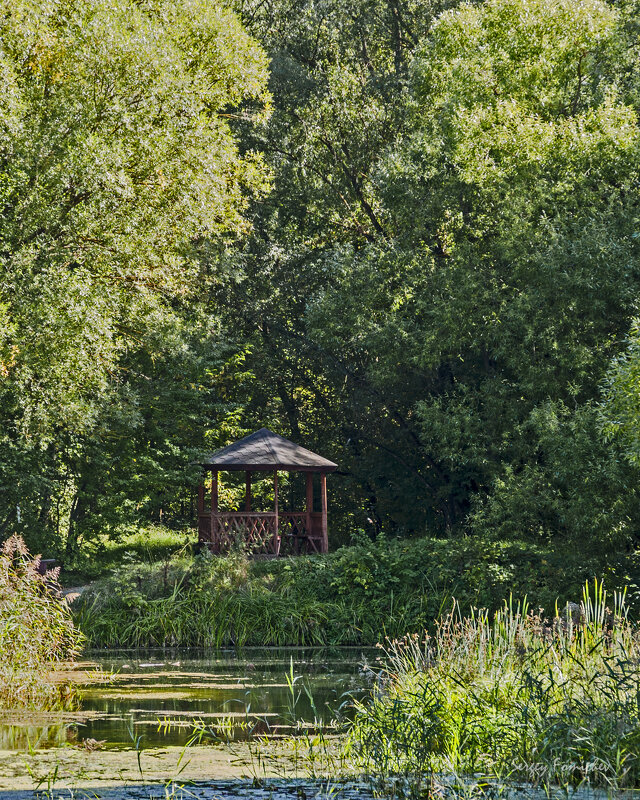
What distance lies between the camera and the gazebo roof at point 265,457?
21828 mm

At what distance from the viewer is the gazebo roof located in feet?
71.6

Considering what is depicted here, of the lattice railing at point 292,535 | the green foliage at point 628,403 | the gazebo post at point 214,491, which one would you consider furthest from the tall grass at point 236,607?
the green foliage at point 628,403

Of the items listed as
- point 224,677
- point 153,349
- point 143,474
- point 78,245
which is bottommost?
point 224,677

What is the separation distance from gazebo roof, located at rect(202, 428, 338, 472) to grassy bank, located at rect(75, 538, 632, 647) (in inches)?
108

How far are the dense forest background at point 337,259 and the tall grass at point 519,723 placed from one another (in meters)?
6.95

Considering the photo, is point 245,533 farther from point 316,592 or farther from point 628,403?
point 628,403

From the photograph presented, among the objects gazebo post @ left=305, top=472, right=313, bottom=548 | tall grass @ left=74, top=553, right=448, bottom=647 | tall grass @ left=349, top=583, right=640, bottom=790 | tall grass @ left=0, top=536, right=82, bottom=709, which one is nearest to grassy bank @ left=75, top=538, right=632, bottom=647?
tall grass @ left=74, top=553, right=448, bottom=647

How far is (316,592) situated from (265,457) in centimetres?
419

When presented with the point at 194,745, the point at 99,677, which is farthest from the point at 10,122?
the point at 194,745

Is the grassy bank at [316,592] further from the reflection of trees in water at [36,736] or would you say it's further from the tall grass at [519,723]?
the tall grass at [519,723]

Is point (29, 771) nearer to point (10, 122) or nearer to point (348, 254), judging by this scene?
point (10, 122)

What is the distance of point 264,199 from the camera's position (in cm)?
2897

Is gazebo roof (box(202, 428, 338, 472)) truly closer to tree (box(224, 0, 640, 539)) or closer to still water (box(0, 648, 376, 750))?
tree (box(224, 0, 640, 539))

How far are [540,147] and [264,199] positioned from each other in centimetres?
942
